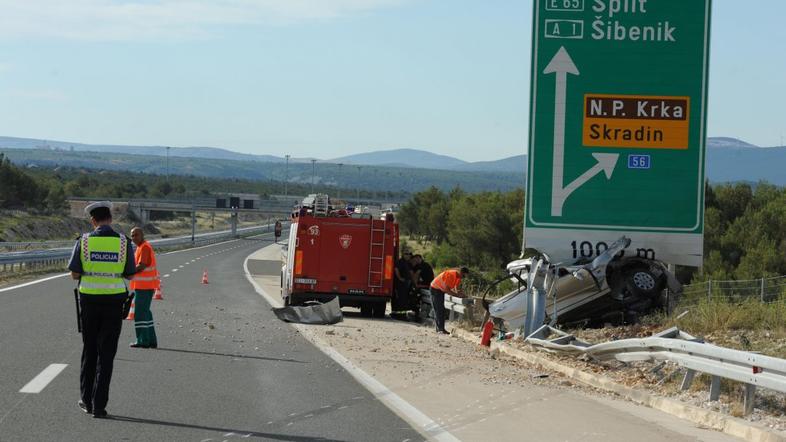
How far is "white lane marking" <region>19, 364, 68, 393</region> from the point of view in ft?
38.2

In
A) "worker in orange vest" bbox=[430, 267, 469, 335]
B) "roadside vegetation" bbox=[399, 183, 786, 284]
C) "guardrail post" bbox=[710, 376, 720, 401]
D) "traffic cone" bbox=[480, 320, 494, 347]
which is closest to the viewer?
"guardrail post" bbox=[710, 376, 720, 401]

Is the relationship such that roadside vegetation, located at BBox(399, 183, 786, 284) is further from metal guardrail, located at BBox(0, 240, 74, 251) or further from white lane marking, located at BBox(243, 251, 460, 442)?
white lane marking, located at BBox(243, 251, 460, 442)

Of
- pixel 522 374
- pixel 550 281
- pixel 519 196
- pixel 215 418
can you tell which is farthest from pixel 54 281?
pixel 519 196

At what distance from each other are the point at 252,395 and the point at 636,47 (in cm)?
1105

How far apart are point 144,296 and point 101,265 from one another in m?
6.16

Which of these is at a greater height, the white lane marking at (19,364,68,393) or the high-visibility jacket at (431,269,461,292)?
the high-visibility jacket at (431,269,461,292)

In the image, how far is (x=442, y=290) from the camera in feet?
74.9

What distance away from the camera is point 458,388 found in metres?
13.2

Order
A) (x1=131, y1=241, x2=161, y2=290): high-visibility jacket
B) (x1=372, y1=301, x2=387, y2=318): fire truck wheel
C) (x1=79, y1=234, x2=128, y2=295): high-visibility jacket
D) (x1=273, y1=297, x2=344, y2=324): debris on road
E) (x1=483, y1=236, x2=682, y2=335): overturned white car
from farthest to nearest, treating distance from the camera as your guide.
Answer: (x1=372, y1=301, x2=387, y2=318): fire truck wheel < (x1=273, y1=297, x2=344, y2=324): debris on road < (x1=483, y1=236, x2=682, y2=335): overturned white car < (x1=131, y1=241, x2=161, y2=290): high-visibility jacket < (x1=79, y1=234, x2=128, y2=295): high-visibility jacket

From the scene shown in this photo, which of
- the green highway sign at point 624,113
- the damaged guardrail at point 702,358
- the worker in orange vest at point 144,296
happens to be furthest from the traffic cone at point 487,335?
the worker in orange vest at point 144,296

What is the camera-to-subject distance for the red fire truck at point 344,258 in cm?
2659

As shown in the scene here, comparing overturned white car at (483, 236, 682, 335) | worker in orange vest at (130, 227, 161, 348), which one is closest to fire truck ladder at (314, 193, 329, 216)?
overturned white car at (483, 236, 682, 335)

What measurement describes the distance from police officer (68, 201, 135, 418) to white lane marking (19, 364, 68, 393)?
4.12 ft

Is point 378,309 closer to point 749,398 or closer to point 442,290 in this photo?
point 442,290
